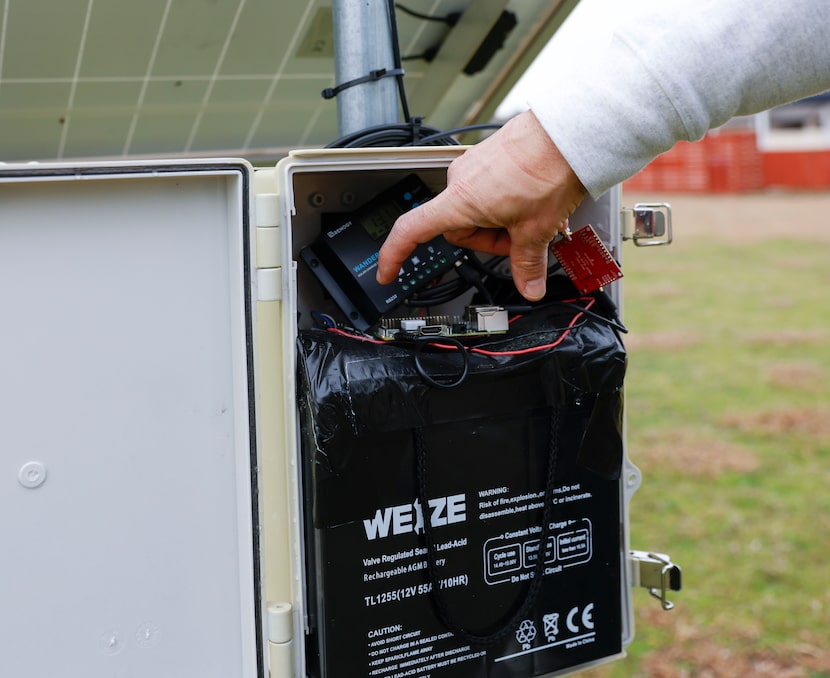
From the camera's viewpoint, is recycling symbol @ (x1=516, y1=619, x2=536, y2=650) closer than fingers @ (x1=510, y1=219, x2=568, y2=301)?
No

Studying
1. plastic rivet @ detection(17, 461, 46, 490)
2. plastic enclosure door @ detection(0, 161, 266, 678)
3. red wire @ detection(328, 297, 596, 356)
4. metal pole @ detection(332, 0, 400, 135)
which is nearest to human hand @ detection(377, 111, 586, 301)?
red wire @ detection(328, 297, 596, 356)

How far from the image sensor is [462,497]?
1202mm

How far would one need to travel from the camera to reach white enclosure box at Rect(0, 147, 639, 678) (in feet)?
3.54

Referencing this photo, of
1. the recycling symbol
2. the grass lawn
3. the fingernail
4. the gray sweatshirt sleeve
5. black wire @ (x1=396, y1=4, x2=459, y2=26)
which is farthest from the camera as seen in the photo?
the grass lawn

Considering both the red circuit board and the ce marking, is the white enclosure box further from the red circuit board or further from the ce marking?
the ce marking

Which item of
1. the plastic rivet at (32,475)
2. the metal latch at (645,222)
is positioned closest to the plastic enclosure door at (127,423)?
the plastic rivet at (32,475)

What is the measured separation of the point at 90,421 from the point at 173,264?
0.22 meters

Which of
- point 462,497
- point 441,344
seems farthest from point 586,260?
point 462,497

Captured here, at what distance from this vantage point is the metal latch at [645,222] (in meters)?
1.40

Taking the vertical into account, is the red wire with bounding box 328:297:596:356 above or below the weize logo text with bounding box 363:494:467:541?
above

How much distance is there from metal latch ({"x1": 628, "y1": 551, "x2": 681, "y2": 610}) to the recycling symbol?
256mm

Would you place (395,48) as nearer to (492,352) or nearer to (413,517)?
(492,352)

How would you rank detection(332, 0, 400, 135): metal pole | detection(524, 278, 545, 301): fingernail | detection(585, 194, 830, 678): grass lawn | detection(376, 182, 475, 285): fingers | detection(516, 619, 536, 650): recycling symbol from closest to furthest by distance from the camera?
detection(376, 182, 475, 285): fingers < detection(524, 278, 545, 301): fingernail < detection(516, 619, 536, 650): recycling symbol < detection(332, 0, 400, 135): metal pole < detection(585, 194, 830, 678): grass lawn

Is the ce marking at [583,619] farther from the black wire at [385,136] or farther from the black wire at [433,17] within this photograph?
the black wire at [433,17]
